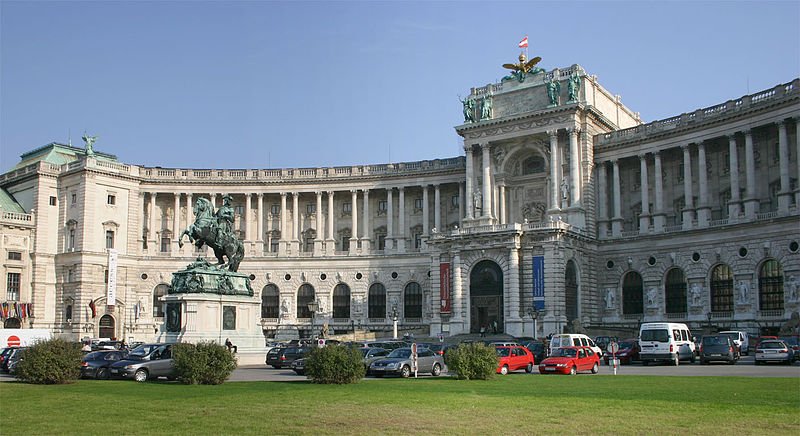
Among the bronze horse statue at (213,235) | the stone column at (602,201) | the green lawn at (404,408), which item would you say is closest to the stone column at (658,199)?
the stone column at (602,201)

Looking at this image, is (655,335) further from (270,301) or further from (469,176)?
(270,301)

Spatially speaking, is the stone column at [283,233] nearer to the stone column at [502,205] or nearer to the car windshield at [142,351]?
the stone column at [502,205]

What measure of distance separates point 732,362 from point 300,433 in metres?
37.8

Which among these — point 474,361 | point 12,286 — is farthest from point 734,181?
point 12,286

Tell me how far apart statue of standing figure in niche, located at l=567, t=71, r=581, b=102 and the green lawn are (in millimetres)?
50819

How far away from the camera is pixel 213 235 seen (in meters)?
46.0

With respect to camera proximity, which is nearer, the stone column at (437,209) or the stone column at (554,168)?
the stone column at (554,168)

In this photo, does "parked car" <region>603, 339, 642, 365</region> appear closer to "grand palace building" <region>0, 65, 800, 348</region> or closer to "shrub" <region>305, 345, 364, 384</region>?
"grand palace building" <region>0, 65, 800, 348</region>

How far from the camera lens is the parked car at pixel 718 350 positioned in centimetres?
4934

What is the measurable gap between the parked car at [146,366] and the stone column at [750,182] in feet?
167

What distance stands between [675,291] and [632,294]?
14.7 feet

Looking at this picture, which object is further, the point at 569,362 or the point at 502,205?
the point at 502,205

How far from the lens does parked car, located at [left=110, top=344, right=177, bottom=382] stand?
35.9 meters

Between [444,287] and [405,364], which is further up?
[444,287]
